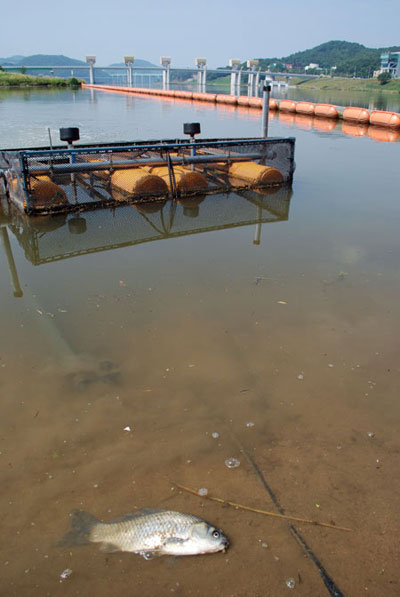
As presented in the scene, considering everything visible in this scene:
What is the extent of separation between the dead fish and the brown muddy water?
7cm

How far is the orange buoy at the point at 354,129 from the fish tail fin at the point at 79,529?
2610 cm

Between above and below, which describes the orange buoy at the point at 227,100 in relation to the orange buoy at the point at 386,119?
above

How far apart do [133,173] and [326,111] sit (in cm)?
2896

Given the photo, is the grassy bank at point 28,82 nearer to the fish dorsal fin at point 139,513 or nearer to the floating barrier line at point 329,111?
the floating barrier line at point 329,111

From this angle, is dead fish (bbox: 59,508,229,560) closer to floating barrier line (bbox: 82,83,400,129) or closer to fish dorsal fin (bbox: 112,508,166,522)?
fish dorsal fin (bbox: 112,508,166,522)

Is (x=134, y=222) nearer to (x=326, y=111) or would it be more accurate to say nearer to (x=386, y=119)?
(x=386, y=119)

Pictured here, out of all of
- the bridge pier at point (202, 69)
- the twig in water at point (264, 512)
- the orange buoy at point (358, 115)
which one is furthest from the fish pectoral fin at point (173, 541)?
the bridge pier at point (202, 69)

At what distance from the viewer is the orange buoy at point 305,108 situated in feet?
119

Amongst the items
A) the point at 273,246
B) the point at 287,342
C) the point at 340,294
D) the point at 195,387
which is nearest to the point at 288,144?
the point at 273,246

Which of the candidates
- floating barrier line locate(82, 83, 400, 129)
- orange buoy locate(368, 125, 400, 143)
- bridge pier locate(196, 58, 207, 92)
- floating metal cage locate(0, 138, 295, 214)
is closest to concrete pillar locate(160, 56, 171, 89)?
bridge pier locate(196, 58, 207, 92)

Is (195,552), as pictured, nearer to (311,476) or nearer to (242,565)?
(242,565)

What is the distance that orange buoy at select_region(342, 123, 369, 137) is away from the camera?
25.6 meters

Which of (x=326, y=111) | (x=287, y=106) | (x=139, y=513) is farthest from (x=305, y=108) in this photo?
(x=139, y=513)

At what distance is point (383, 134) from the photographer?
84.8 ft
